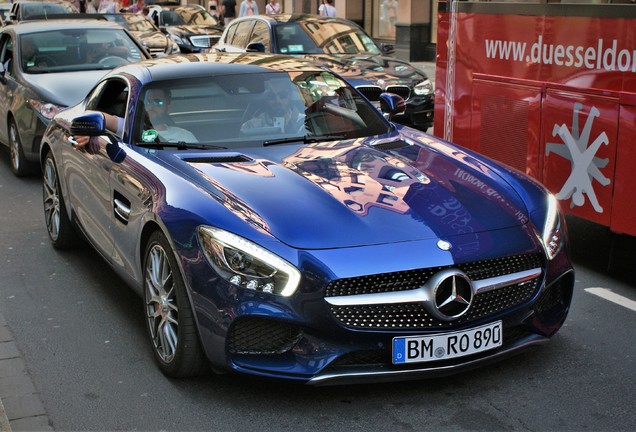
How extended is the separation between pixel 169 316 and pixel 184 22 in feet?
79.0

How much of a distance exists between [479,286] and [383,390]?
676 mm

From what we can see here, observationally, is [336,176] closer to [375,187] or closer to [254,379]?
[375,187]

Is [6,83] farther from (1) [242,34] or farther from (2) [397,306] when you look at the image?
(2) [397,306]

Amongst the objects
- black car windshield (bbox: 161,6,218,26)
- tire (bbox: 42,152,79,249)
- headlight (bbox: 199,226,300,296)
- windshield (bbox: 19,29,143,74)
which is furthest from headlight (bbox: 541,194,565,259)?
black car windshield (bbox: 161,6,218,26)

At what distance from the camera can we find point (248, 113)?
6074 millimetres

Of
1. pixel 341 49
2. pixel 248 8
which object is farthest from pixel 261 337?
pixel 248 8

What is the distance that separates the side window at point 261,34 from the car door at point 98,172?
788cm

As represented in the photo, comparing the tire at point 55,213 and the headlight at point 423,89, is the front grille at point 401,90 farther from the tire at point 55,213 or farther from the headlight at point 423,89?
the tire at point 55,213

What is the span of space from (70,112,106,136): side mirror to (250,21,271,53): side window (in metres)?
8.90

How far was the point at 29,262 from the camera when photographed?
24.5 ft

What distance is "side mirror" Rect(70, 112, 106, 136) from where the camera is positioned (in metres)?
6.11

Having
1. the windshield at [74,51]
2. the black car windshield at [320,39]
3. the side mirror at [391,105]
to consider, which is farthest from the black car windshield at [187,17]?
the side mirror at [391,105]

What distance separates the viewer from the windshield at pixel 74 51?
11.8 m

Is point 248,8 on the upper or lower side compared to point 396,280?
lower
